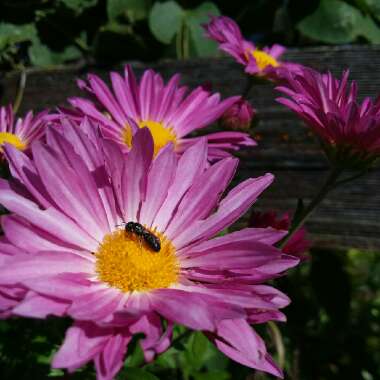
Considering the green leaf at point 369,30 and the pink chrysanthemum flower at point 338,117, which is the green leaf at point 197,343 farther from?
the green leaf at point 369,30

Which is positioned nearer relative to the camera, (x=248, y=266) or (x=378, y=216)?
(x=248, y=266)

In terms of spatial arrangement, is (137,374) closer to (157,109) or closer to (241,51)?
(157,109)

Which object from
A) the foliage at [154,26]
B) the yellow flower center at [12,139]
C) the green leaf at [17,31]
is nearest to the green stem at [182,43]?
the foliage at [154,26]

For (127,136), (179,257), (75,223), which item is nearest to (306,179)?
(127,136)

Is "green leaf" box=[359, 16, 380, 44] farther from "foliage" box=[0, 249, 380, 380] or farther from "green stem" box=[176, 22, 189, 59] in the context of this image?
"foliage" box=[0, 249, 380, 380]

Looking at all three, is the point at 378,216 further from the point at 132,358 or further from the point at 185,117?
the point at 132,358

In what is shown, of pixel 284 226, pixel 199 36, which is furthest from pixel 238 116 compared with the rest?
pixel 199 36
